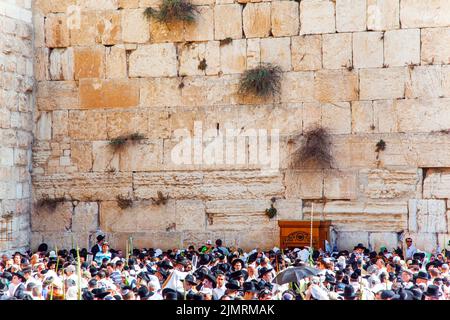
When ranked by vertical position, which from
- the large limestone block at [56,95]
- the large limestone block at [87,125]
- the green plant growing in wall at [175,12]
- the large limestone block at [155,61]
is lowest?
the large limestone block at [87,125]

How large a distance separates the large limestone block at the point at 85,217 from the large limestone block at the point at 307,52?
4775 mm

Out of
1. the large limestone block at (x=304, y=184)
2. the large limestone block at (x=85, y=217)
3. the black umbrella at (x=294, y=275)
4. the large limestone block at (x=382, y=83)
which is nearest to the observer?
the black umbrella at (x=294, y=275)

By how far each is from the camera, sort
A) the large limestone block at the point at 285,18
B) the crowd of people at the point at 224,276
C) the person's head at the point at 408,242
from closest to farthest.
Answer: the crowd of people at the point at 224,276
the person's head at the point at 408,242
the large limestone block at the point at 285,18

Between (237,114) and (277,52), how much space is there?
1386 mm

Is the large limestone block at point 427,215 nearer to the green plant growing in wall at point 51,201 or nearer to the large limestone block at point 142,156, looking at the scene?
the large limestone block at point 142,156

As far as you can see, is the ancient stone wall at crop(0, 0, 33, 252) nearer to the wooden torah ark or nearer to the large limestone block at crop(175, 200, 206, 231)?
the large limestone block at crop(175, 200, 206, 231)

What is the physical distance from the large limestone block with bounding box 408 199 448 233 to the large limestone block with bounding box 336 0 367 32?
11.0 ft

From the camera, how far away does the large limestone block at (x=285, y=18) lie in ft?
63.8

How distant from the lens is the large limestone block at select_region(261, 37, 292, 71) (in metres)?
19.4

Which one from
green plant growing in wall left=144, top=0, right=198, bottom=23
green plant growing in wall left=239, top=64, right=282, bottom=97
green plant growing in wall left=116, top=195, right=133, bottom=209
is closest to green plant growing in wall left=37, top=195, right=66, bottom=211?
green plant growing in wall left=116, top=195, right=133, bottom=209

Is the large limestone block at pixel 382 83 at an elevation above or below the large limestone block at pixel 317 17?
below

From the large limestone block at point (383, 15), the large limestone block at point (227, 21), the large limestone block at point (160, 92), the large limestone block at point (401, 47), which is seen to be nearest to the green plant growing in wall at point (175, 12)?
the large limestone block at point (227, 21)

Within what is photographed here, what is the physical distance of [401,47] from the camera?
1886 centimetres
